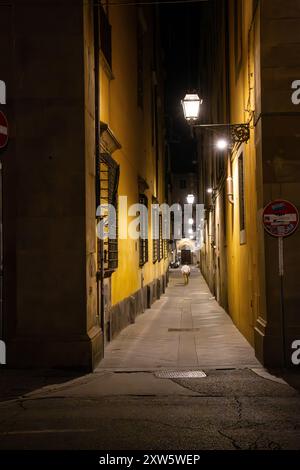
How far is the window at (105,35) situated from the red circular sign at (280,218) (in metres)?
5.78

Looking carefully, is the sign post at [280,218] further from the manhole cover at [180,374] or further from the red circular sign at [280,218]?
the manhole cover at [180,374]

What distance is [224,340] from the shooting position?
14.1m

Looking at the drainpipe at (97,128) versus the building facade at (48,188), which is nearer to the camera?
the building facade at (48,188)

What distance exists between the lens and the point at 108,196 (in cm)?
1364

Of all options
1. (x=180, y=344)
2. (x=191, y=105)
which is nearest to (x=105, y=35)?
(x=191, y=105)

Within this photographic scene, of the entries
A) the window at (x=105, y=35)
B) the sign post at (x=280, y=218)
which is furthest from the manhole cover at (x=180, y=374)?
the window at (x=105, y=35)

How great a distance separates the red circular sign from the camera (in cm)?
985

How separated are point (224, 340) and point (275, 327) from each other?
390 centimetres

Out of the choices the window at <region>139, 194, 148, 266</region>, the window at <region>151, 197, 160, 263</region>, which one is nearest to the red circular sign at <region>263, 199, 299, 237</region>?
the window at <region>139, 194, 148, 266</region>

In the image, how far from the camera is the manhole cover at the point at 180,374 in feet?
32.3

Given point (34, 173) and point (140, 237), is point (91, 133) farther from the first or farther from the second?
point (140, 237)

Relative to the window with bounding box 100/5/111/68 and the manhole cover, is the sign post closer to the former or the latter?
the manhole cover

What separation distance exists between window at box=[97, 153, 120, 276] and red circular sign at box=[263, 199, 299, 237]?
3.63m
